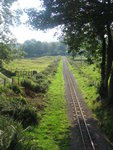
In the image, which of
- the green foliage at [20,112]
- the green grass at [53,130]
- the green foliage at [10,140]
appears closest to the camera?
the green foliage at [10,140]

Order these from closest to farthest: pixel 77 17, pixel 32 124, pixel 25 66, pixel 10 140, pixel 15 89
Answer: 1. pixel 10 140
2. pixel 32 124
3. pixel 77 17
4. pixel 15 89
5. pixel 25 66

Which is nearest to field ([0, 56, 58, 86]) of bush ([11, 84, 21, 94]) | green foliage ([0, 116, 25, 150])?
bush ([11, 84, 21, 94])

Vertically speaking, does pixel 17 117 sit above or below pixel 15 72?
below

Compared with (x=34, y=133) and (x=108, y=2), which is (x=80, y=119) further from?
(x=108, y=2)

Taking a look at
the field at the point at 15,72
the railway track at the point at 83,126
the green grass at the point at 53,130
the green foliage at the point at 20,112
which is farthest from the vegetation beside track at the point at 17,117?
the railway track at the point at 83,126

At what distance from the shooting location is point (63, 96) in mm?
30656

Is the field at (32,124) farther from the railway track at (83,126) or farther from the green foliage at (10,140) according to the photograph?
the railway track at (83,126)

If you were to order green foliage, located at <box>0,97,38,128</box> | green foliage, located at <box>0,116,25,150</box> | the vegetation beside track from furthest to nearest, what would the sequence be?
1. green foliage, located at <box>0,97,38,128</box>
2. the vegetation beside track
3. green foliage, located at <box>0,116,25,150</box>

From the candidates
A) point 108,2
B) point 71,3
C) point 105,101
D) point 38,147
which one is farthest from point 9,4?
point 105,101

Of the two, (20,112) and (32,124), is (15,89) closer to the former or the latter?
(20,112)

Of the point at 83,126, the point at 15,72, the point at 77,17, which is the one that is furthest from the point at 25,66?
the point at 83,126

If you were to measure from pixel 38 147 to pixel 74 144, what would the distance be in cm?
240

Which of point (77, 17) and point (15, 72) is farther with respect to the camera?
point (15, 72)

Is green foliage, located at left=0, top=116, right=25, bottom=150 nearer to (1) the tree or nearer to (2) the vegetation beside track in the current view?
(2) the vegetation beside track
